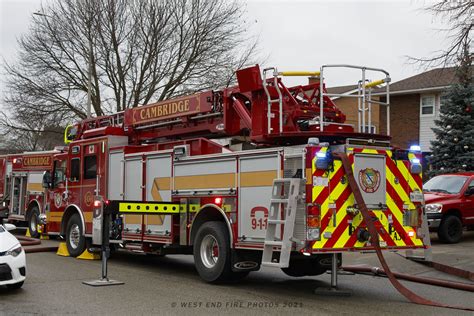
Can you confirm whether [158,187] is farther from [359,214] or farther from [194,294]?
[359,214]

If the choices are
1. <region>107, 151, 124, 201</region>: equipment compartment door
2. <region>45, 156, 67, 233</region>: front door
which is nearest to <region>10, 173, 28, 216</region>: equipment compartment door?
<region>45, 156, 67, 233</region>: front door

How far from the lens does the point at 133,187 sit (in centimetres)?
1189

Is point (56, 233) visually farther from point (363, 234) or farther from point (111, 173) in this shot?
point (363, 234)

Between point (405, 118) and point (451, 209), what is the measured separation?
15.5 m

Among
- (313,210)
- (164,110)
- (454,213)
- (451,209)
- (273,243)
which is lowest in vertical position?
(273,243)

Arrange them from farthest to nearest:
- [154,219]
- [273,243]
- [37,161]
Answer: [37,161] → [154,219] → [273,243]

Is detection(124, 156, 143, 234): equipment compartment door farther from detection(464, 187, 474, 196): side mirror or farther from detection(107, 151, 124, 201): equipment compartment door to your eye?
detection(464, 187, 474, 196): side mirror

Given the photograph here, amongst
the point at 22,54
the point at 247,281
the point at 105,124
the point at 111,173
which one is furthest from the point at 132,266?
the point at 22,54

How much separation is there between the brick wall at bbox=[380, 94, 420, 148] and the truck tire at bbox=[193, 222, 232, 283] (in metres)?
21.2

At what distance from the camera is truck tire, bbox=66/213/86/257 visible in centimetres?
1307

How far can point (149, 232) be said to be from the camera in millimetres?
11219

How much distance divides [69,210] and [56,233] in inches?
40.6

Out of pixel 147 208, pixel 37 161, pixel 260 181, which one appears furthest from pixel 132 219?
pixel 37 161

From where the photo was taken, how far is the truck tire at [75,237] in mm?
13070
